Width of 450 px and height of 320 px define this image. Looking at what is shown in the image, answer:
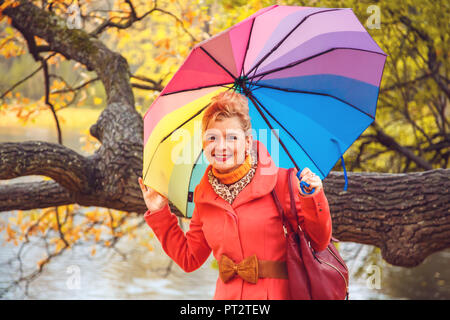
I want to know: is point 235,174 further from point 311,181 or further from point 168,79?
point 168,79

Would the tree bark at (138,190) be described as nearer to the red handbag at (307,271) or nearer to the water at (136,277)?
the red handbag at (307,271)

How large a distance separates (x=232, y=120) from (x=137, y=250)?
13.8 metres

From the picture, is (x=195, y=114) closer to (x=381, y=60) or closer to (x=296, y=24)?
(x=296, y=24)

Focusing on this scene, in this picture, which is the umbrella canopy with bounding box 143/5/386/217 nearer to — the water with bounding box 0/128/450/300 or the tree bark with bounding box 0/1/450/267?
the tree bark with bounding box 0/1/450/267

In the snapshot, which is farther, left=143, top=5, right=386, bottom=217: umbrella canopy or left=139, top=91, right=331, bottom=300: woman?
left=143, top=5, right=386, bottom=217: umbrella canopy

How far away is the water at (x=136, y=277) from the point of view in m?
11.4

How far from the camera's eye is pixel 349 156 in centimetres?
624

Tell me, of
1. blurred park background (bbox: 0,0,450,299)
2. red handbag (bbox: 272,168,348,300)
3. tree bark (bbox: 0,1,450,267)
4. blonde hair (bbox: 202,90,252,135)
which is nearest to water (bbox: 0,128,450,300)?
blurred park background (bbox: 0,0,450,299)

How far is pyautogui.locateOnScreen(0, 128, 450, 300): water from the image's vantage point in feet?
37.5

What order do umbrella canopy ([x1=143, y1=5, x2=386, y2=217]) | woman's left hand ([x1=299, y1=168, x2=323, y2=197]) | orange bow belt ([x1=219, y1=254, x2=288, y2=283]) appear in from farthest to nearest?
umbrella canopy ([x1=143, y1=5, x2=386, y2=217]), orange bow belt ([x1=219, y1=254, x2=288, y2=283]), woman's left hand ([x1=299, y1=168, x2=323, y2=197])
